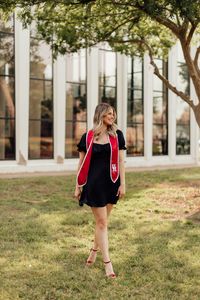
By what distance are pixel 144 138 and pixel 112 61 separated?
4.06m

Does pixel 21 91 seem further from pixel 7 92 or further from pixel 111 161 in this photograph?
pixel 111 161

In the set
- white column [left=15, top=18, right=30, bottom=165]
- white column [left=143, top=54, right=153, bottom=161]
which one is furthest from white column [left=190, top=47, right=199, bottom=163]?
white column [left=15, top=18, right=30, bottom=165]

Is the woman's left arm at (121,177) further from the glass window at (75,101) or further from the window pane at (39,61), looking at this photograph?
the glass window at (75,101)

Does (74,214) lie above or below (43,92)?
below

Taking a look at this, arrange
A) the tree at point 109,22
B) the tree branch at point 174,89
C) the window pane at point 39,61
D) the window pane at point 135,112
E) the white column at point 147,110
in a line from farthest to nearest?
the white column at point 147,110 → the window pane at point 135,112 → the window pane at point 39,61 → the tree branch at point 174,89 → the tree at point 109,22

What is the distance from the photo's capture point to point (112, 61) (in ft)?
72.1

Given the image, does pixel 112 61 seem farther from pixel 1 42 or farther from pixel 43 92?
pixel 1 42

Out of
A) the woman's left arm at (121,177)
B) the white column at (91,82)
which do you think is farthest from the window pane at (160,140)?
the woman's left arm at (121,177)

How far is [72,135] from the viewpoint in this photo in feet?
67.0

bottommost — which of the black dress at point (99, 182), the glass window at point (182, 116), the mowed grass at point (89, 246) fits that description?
the mowed grass at point (89, 246)

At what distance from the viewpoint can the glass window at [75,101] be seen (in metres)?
20.2

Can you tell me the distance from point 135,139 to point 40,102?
580cm

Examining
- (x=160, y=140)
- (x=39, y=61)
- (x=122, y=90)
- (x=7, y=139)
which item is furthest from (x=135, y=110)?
(x=7, y=139)

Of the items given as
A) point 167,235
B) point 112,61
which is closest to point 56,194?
point 167,235
